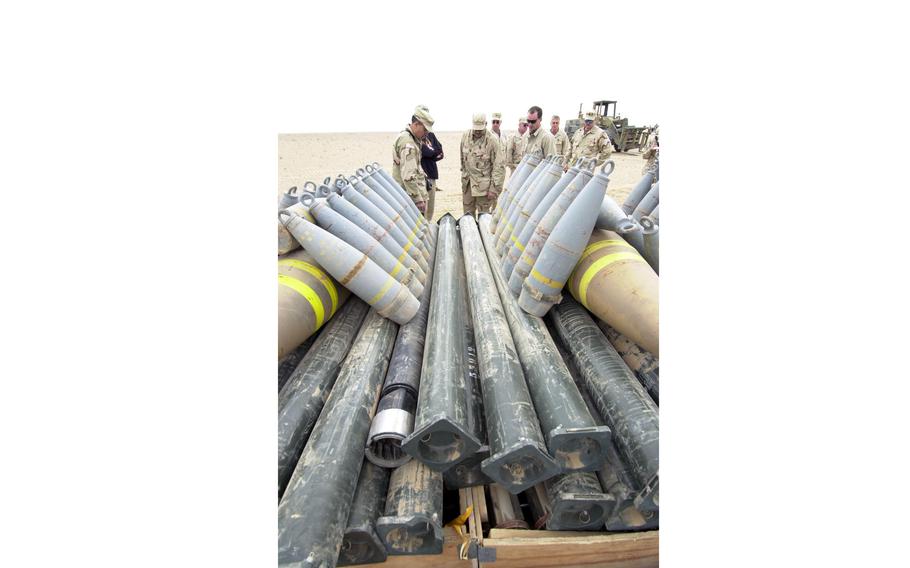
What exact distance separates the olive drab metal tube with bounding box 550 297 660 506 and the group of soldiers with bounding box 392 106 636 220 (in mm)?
1541

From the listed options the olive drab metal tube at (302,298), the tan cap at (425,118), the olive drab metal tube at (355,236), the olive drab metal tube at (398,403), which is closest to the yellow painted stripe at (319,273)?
the olive drab metal tube at (302,298)

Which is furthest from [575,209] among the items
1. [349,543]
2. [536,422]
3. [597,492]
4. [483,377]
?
[349,543]

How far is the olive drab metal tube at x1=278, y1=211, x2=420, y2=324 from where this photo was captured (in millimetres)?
2492

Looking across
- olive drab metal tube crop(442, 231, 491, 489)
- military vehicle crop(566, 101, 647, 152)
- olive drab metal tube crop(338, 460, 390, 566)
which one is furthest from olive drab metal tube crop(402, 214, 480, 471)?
military vehicle crop(566, 101, 647, 152)

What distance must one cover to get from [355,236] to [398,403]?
130 cm

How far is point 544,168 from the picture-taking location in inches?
146

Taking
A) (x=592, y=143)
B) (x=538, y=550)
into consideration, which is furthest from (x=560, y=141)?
(x=538, y=550)

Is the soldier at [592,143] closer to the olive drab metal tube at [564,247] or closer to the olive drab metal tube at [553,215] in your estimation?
the olive drab metal tube at [553,215]

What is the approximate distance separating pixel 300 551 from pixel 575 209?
1853mm

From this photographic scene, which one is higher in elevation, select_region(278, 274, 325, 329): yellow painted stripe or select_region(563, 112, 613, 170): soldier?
select_region(563, 112, 613, 170): soldier

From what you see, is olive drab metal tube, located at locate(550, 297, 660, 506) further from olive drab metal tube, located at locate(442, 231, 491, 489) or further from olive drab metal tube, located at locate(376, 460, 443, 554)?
olive drab metal tube, located at locate(376, 460, 443, 554)

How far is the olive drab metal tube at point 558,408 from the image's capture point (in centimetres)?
150

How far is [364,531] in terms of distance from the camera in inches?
54.1

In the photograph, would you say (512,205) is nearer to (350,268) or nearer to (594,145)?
(350,268)
